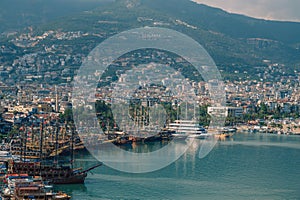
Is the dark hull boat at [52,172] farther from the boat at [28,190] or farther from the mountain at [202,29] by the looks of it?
the mountain at [202,29]

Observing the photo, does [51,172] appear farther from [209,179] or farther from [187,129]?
[187,129]

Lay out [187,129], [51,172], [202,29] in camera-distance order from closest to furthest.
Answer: [51,172], [187,129], [202,29]

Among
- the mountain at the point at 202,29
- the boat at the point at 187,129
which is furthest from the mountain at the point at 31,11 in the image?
the boat at the point at 187,129

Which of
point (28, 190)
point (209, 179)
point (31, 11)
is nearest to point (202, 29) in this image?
point (31, 11)

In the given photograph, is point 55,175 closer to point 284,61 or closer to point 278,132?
point 278,132

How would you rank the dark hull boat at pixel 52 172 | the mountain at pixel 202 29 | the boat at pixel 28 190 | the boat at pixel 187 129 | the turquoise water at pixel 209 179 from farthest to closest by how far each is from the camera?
the mountain at pixel 202 29
the boat at pixel 187 129
the dark hull boat at pixel 52 172
the turquoise water at pixel 209 179
the boat at pixel 28 190

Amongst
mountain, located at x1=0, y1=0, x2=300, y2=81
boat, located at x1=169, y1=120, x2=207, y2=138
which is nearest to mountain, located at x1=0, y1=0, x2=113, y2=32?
mountain, located at x1=0, y1=0, x2=300, y2=81
